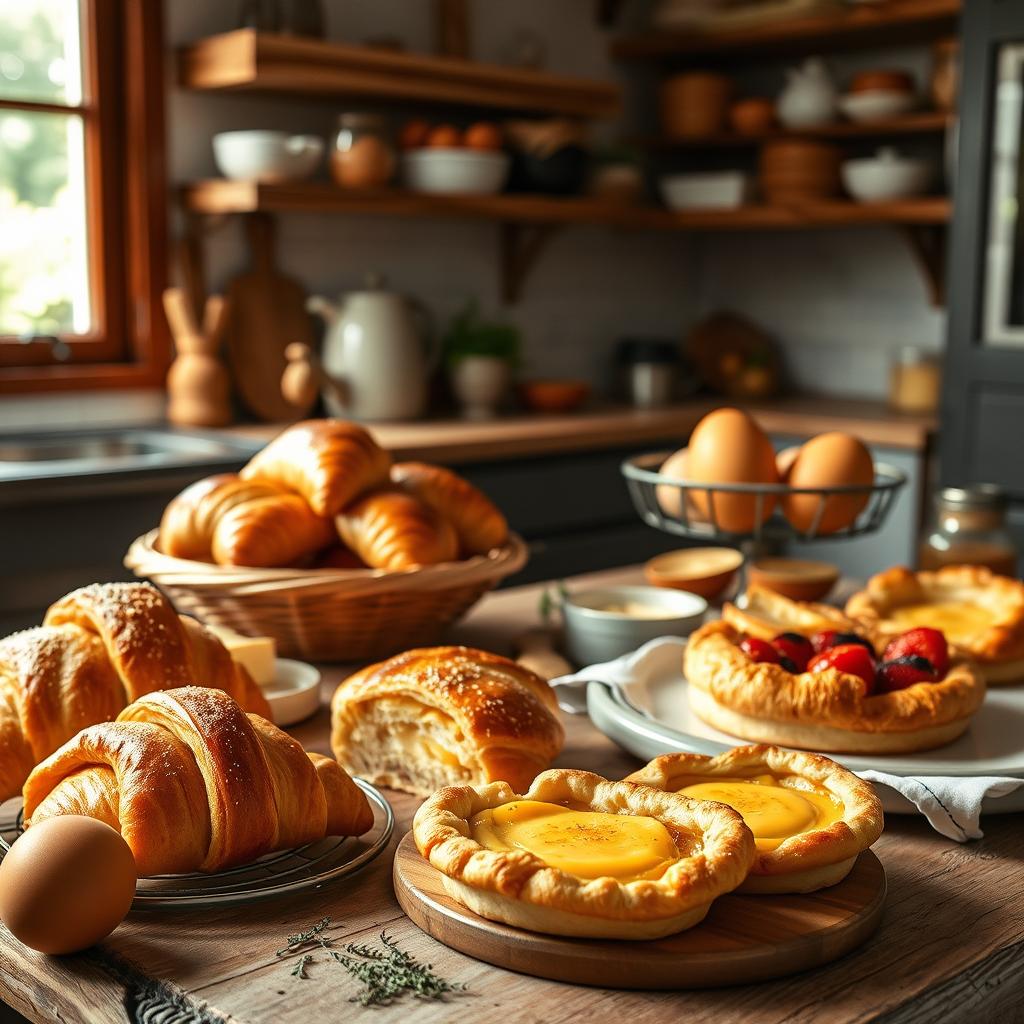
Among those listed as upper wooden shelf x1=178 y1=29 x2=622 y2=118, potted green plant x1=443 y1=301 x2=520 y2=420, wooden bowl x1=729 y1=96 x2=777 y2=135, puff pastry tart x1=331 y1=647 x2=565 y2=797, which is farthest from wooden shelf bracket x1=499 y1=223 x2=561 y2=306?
puff pastry tart x1=331 y1=647 x2=565 y2=797

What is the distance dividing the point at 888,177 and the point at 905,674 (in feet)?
9.29

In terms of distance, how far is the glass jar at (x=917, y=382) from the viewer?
3711mm

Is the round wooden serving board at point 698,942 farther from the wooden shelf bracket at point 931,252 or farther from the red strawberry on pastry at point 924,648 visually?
the wooden shelf bracket at point 931,252

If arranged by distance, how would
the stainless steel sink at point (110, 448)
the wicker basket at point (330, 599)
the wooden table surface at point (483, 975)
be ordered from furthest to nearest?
the stainless steel sink at point (110, 448)
the wicker basket at point (330, 599)
the wooden table surface at point (483, 975)

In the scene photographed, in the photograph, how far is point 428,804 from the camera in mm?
816

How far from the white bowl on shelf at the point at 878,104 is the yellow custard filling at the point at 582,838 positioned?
10.6ft

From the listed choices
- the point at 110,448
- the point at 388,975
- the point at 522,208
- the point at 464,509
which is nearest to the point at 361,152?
the point at 522,208

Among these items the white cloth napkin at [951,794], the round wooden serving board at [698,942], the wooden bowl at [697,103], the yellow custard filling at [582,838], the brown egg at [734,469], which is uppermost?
the wooden bowl at [697,103]

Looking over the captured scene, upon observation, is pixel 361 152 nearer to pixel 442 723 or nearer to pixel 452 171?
pixel 452 171

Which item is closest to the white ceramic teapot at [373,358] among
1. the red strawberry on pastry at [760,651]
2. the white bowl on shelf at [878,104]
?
the white bowl on shelf at [878,104]

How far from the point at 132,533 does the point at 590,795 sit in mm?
1888

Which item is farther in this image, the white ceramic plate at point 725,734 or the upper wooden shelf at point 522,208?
the upper wooden shelf at point 522,208

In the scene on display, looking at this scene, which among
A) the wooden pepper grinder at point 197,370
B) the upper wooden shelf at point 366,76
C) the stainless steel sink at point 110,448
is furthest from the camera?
the wooden pepper grinder at point 197,370

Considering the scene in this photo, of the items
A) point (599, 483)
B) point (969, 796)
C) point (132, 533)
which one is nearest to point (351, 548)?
point (969, 796)
